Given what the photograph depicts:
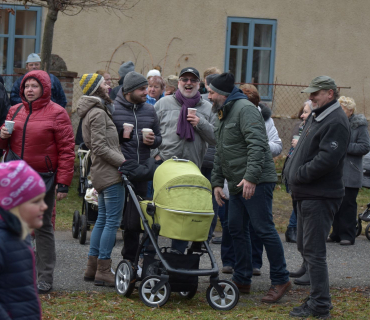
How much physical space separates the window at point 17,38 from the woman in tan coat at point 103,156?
911cm

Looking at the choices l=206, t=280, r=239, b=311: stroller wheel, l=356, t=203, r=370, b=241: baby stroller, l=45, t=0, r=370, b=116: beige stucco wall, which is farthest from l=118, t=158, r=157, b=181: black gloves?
l=45, t=0, r=370, b=116: beige stucco wall

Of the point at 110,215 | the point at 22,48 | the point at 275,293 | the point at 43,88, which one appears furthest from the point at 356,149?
the point at 22,48

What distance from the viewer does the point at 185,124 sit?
681 centimetres

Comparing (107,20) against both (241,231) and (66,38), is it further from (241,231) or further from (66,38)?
(241,231)

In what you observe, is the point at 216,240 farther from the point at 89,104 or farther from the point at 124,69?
the point at 124,69

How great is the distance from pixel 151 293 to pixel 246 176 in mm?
1339

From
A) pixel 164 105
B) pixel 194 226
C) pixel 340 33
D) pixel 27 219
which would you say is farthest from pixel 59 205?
pixel 340 33

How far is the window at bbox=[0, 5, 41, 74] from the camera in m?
14.5

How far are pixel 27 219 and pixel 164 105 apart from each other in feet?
14.0

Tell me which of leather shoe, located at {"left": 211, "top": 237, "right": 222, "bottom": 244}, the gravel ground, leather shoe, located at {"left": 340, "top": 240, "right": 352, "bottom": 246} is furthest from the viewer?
leather shoe, located at {"left": 340, "top": 240, "right": 352, "bottom": 246}

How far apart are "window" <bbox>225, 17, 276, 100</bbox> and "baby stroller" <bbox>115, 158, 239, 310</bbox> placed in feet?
33.4

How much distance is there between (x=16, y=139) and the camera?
5.57 meters

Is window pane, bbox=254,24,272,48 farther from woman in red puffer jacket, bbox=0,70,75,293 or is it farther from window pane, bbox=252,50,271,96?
woman in red puffer jacket, bbox=0,70,75,293

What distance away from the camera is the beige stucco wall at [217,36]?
1434cm
